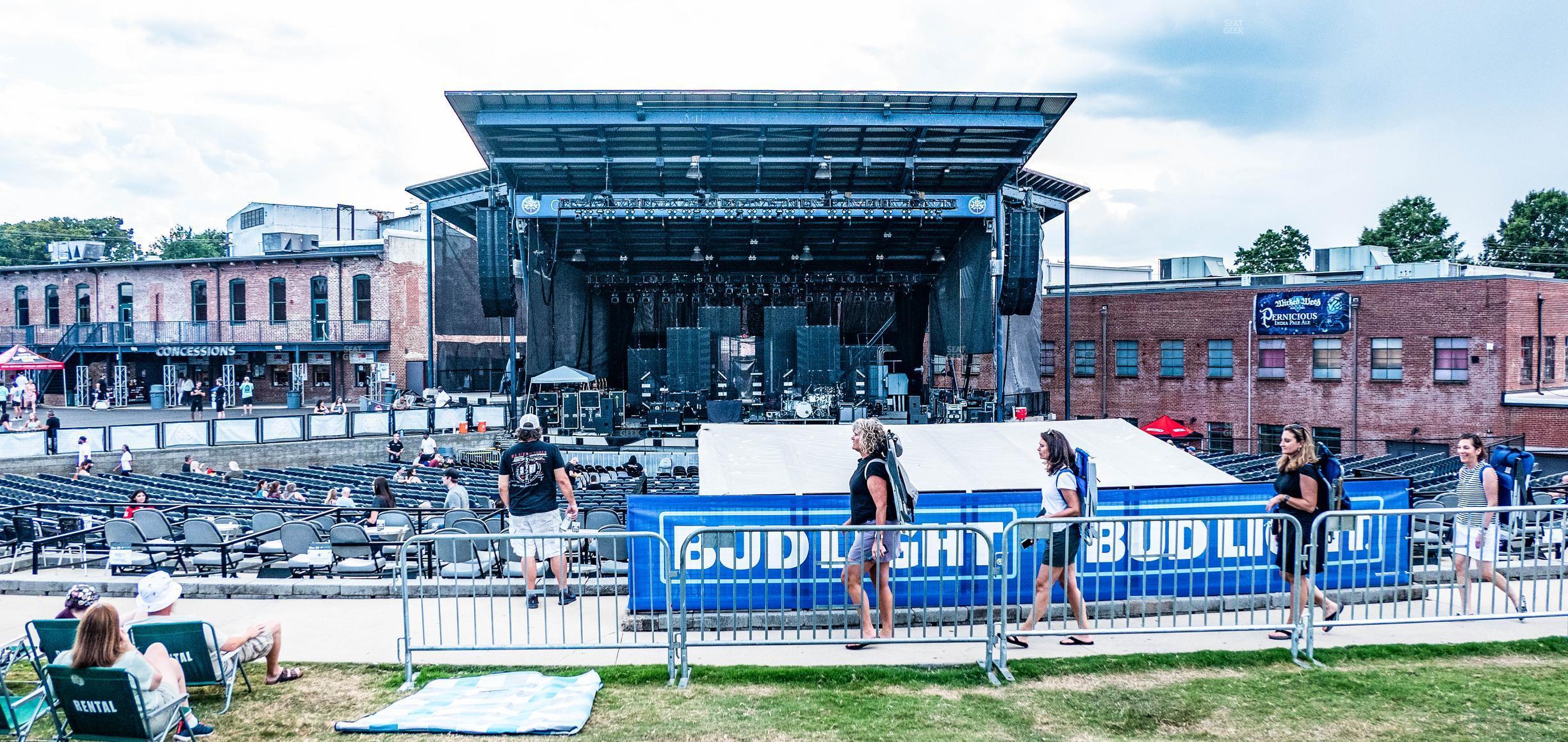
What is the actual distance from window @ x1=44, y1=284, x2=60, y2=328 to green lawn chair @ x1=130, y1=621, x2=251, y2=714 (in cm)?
4065

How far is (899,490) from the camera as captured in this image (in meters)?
5.86

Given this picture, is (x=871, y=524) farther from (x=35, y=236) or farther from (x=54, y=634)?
(x=35, y=236)

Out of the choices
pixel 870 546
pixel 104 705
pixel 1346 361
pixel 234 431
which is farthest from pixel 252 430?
pixel 1346 361

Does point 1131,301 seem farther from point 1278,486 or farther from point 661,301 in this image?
point 1278,486

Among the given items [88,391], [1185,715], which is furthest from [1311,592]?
[88,391]

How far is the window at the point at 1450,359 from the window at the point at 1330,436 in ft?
10.1

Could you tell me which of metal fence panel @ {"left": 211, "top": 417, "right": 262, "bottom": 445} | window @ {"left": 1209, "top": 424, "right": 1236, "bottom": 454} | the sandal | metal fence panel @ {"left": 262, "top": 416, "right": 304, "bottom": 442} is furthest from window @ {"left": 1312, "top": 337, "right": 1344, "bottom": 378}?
the sandal

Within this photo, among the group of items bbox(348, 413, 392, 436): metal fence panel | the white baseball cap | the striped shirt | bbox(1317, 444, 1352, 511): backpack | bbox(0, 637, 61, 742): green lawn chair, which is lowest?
bbox(348, 413, 392, 436): metal fence panel

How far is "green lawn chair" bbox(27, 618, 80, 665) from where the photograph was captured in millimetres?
Result: 4809

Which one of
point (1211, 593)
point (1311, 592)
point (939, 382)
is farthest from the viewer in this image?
point (939, 382)

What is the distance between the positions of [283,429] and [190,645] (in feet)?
64.1

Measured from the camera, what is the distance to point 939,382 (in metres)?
31.3

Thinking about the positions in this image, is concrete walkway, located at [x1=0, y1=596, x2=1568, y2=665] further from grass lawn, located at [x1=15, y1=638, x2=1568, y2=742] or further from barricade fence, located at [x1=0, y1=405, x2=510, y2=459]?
barricade fence, located at [x1=0, y1=405, x2=510, y2=459]

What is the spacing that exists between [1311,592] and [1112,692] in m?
1.50
